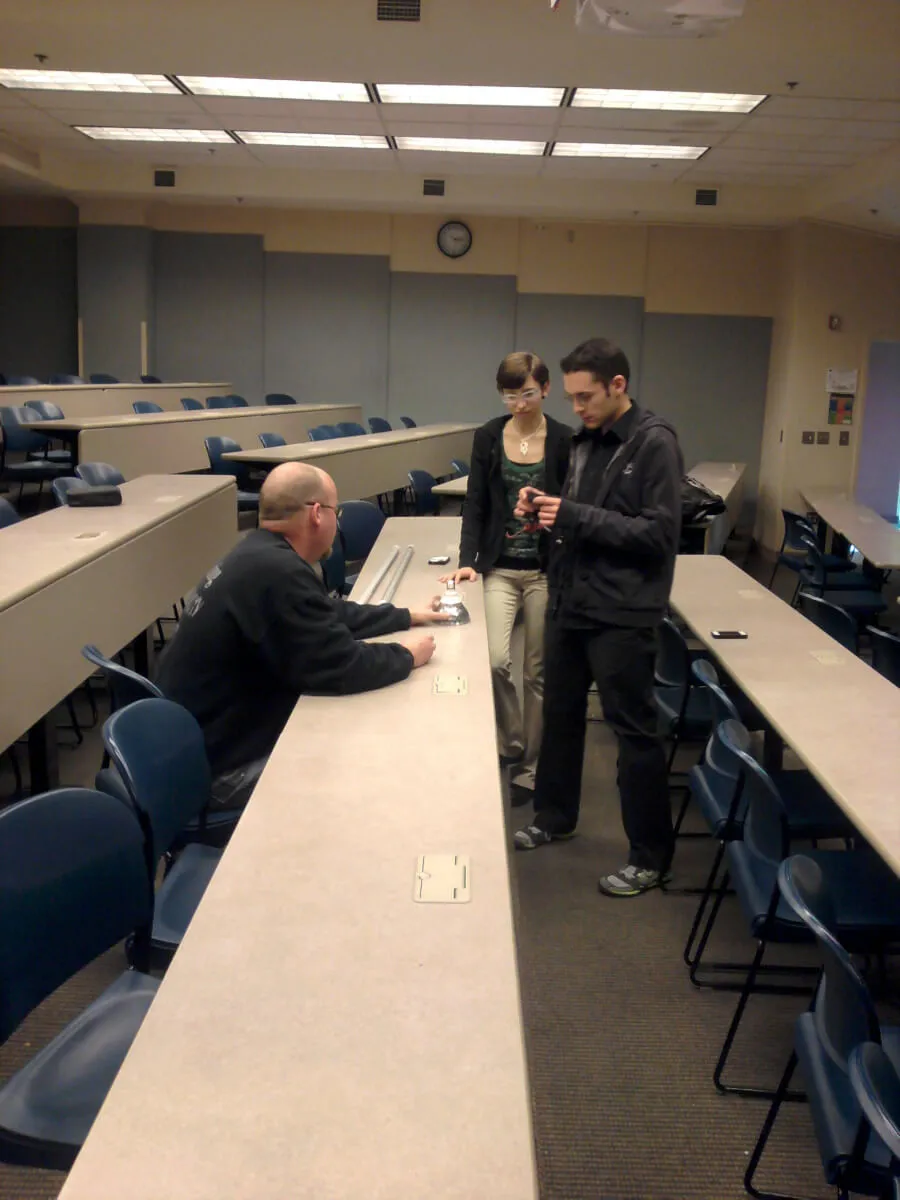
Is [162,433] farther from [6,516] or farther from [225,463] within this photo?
[6,516]

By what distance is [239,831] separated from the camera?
5.52 ft

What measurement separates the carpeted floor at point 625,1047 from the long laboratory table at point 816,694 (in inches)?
28.4

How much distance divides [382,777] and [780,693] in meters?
1.33

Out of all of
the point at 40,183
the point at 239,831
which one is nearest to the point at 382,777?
the point at 239,831

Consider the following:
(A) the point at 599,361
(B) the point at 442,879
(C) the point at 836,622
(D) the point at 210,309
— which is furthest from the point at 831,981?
(D) the point at 210,309

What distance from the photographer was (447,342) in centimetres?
1145

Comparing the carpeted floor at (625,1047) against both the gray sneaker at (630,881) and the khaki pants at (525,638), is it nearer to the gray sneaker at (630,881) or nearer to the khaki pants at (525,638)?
the gray sneaker at (630,881)

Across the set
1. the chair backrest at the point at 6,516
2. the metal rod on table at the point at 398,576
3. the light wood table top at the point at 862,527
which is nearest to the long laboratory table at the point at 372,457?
the chair backrest at the point at 6,516

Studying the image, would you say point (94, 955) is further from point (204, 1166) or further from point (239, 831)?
point (204, 1166)

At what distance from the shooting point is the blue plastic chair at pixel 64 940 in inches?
59.5

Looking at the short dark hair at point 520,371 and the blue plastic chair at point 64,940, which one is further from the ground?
the short dark hair at point 520,371

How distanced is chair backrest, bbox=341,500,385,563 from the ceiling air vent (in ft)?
7.97

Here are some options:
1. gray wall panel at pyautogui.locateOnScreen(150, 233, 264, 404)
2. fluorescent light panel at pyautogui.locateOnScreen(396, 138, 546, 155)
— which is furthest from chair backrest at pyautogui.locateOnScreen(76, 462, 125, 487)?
gray wall panel at pyautogui.locateOnScreen(150, 233, 264, 404)

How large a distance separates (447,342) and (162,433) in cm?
500
